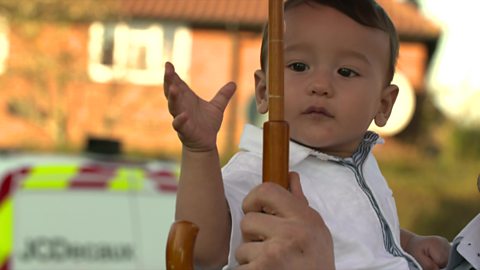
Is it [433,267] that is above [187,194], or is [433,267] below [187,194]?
below

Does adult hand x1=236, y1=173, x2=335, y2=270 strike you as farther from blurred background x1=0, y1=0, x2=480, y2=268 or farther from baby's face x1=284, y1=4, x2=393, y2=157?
blurred background x1=0, y1=0, x2=480, y2=268

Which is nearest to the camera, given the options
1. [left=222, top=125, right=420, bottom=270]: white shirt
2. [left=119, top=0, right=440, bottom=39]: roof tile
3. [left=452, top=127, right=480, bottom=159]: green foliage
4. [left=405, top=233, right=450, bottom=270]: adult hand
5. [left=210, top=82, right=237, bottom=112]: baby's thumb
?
[left=210, top=82, right=237, bottom=112]: baby's thumb

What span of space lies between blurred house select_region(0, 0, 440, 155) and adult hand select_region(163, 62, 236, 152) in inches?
546

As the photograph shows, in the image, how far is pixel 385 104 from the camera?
78.9 inches

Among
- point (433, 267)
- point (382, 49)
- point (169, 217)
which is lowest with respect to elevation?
point (169, 217)

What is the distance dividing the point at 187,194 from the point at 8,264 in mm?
2929

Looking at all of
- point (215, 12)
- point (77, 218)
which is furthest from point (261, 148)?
point (215, 12)

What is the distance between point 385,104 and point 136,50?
16.5m

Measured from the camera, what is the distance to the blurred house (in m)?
16.7

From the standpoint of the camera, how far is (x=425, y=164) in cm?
1702

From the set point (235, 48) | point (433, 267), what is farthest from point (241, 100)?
point (433, 267)

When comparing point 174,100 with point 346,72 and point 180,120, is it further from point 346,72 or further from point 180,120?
point 346,72


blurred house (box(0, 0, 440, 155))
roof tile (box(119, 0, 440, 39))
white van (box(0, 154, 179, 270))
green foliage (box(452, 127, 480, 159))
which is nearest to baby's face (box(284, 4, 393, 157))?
white van (box(0, 154, 179, 270))

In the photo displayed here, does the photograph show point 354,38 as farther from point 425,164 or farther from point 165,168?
point 425,164
